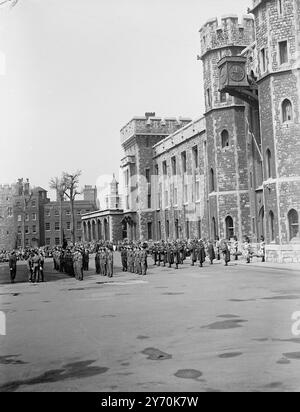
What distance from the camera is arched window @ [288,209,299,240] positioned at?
83.1 feet

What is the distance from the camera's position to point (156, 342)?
8195 millimetres

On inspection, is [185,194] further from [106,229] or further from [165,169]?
[106,229]

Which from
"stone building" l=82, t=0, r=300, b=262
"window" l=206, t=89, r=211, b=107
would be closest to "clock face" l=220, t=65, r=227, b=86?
"stone building" l=82, t=0, r=300, b=262

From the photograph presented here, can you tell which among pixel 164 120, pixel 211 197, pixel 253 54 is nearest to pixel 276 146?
pixel 253 54

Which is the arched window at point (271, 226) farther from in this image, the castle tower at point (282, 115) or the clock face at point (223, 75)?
the clock face at point (223, 75)

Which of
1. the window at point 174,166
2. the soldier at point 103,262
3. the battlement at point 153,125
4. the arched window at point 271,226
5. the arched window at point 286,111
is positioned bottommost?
the soldier at point 103,262

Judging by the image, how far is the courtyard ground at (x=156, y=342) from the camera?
607 cm

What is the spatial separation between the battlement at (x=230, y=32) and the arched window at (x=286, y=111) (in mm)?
11083

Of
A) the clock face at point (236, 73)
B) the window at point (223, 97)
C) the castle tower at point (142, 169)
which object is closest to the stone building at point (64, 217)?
the castle tower at point (142, 169)

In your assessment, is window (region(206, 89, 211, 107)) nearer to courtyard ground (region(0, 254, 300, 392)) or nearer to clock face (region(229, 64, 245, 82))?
clock face (region(229, 64, 245, 82))

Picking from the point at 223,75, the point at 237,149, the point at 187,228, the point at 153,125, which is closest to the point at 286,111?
the point at 223,75
